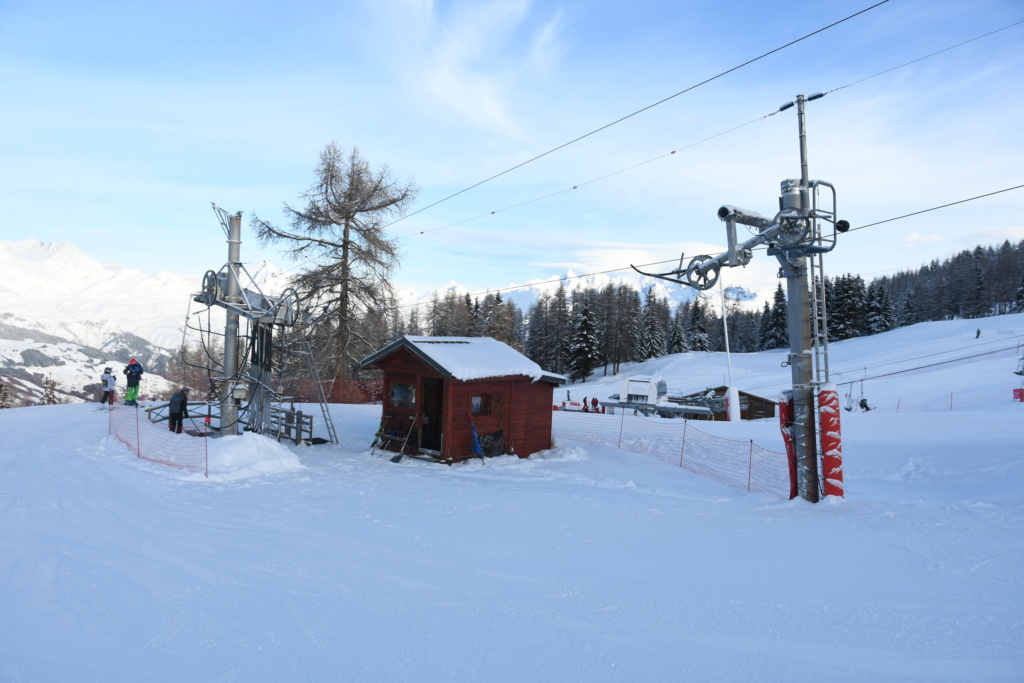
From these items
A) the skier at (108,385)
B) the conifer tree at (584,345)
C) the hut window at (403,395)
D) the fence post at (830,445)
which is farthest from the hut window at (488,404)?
the conifer tree at (584,345)

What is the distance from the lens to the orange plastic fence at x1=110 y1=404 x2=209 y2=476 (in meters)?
13.0

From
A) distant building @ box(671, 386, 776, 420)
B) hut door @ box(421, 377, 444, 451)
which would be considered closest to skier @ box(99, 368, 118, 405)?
hut door @ box(421, 377, 444, 451)

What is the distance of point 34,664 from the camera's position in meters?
4.69

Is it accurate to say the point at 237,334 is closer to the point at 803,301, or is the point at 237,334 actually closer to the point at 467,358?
the point at 467,358

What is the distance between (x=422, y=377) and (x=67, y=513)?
8.52 meters

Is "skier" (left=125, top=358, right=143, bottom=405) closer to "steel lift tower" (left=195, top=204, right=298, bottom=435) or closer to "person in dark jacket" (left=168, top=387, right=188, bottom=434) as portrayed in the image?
"person in dark jacket" (left=168, top=387, right=188, bottom=434)

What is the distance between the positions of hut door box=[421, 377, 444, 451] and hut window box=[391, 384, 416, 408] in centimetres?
54

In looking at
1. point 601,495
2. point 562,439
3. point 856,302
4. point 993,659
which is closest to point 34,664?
point 993,659

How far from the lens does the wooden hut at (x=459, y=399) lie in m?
15.3

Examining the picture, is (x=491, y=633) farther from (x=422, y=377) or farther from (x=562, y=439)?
(x=562, y=439)

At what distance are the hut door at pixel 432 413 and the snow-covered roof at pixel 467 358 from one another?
3.56 feet

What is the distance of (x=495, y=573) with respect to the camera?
688cm

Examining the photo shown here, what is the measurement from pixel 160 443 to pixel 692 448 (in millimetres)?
15190

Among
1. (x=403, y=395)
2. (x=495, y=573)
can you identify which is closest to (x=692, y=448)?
(x=403, y=395)
